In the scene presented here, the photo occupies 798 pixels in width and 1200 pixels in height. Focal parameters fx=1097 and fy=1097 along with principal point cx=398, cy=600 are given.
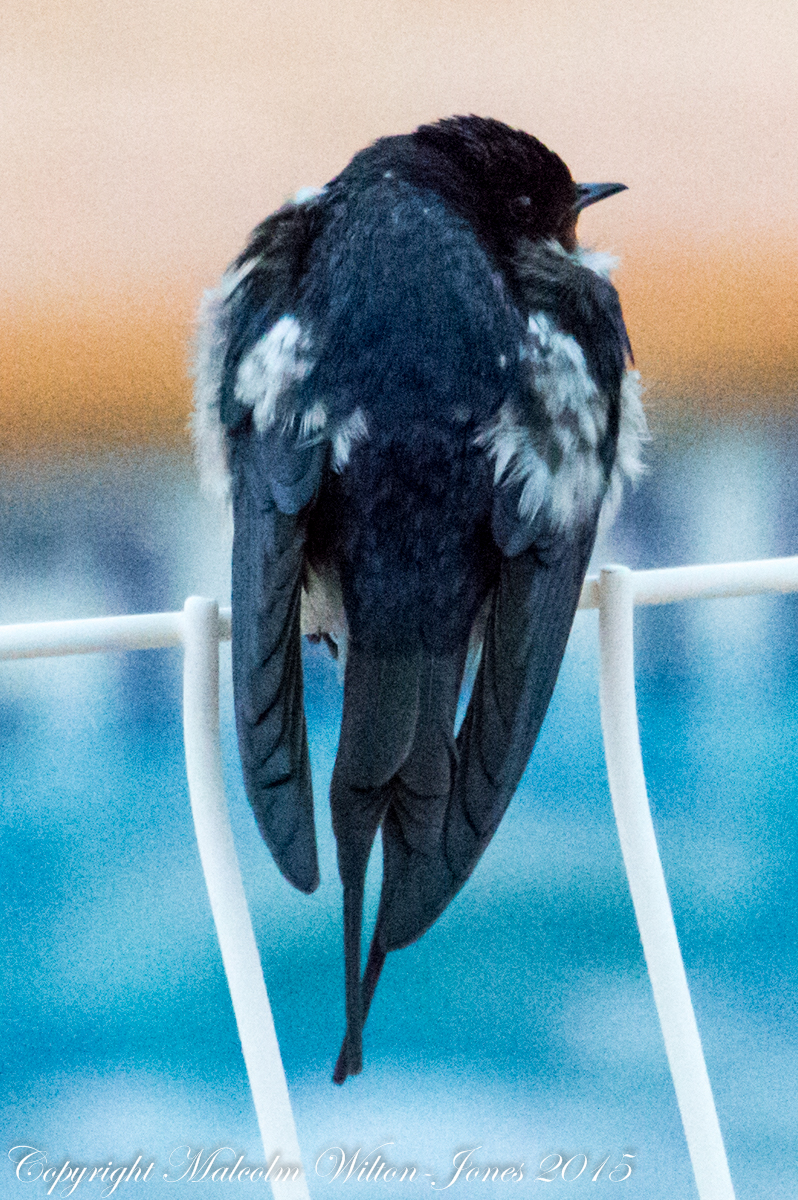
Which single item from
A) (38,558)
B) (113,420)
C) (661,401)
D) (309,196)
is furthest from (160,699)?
(309,196)

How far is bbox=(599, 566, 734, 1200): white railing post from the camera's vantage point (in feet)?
1.65

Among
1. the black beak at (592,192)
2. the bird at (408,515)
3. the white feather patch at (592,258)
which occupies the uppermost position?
the black beak at (592,192)

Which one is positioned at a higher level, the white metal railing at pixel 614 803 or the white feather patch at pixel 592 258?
the white feather patch at pixel 592 258

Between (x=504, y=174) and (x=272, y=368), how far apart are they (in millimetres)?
174

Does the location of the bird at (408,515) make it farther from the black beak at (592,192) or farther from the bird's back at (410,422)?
the black beak at (592,192)

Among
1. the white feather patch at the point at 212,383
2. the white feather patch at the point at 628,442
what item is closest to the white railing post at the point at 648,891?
the white feather patch at the point at 628,442

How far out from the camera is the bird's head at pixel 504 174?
1.96 ft

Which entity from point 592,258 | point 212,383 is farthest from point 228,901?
point 592,258

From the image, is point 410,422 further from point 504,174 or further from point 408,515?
point 504,174

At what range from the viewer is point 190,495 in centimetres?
289

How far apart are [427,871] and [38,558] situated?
2.42 m

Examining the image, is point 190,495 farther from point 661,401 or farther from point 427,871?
point 427,871

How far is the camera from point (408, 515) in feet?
1.73

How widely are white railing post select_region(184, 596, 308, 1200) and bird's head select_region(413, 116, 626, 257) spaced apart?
0.27 metres
